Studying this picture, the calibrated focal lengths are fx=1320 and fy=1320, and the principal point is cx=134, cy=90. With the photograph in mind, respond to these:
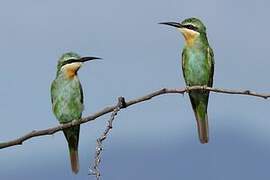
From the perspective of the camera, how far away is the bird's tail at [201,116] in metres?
6.75

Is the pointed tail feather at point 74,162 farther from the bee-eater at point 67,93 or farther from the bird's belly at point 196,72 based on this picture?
the bird's belly at point 196,72

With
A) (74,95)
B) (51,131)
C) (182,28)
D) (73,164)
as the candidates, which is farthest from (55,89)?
(51,131)

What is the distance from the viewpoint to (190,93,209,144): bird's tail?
22.1 ft

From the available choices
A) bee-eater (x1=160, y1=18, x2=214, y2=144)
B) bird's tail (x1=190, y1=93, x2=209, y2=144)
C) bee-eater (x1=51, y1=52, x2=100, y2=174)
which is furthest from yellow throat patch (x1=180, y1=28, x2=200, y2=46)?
bee-eater (x1=51, y1=52, x2=100, y2=174)

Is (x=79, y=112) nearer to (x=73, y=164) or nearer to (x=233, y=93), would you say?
(x=73, y=164)

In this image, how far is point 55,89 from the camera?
7.81 metres

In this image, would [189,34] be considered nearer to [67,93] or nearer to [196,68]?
[196,68]

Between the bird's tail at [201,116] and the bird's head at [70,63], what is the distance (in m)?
0.66

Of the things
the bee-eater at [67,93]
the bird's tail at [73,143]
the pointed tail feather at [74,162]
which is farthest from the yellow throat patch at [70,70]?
the pointed tail feather at [74,162]

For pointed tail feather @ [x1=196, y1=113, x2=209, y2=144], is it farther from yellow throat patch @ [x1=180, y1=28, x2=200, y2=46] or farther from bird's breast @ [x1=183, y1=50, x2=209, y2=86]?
bird's breast @ [x1=183, y1=50, x2=209, y2=86]

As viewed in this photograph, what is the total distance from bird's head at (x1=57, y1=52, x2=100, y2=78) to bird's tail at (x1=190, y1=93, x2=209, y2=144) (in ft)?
2.15

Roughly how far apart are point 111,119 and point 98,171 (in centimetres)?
24

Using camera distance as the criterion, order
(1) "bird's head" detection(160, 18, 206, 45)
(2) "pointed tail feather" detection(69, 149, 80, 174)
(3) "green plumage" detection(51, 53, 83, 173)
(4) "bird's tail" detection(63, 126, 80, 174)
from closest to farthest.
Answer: (2) "pointed tail feather" detection(69, 149, 80, 174) < (4) "bird's tail" detection(63, 126, 80, 174) < (3) "green plumage" detection(51, 53, 83, 173) < (1) "bird's head" detection(160, 18, 206, 45)

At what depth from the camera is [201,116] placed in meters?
7.52
